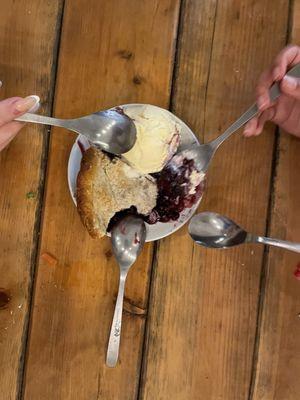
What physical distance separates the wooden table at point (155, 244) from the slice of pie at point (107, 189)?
0.07 m

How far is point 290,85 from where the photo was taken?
0.85 meters

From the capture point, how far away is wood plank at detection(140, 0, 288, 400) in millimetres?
981

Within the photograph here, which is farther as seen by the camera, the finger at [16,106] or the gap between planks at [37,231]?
the gap between planks at [37,231]

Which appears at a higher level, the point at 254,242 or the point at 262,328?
the point at 254,242

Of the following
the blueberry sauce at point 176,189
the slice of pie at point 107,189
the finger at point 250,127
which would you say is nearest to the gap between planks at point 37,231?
the slice of pie at point 107,189

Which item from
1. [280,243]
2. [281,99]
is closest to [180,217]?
[280,243]

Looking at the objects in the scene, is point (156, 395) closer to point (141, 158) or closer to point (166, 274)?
point (166, 274)

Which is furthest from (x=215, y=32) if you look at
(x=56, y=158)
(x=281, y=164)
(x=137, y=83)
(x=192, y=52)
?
(x=56, y=158)

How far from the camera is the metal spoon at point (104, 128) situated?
88 cm

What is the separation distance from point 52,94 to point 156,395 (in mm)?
626

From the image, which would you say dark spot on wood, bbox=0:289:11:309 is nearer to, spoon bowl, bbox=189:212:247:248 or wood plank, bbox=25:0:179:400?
wood plank, bbox=25:0:179:400

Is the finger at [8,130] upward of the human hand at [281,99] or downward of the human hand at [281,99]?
downward

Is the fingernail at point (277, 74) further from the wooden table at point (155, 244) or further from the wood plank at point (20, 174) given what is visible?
the wood plank at point (20, 174)

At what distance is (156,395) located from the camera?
994 millimetres
